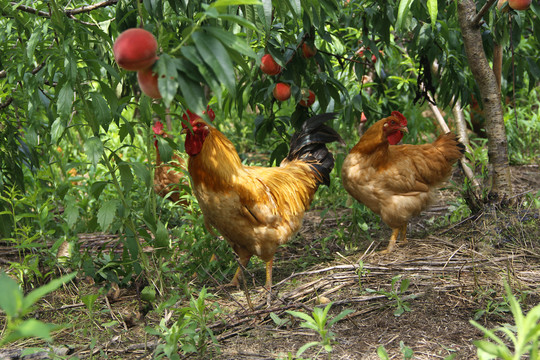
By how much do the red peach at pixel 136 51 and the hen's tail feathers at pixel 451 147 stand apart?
3.65 metres

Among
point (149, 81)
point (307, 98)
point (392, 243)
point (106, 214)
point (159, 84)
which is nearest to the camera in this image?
point (159, 84)

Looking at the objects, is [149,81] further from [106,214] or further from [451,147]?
[451,147]

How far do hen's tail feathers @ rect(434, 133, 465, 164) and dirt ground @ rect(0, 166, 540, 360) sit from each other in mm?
782

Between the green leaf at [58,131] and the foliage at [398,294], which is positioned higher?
the green leaf at [58,131]

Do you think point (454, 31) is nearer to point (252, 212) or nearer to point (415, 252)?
point (415, 252)

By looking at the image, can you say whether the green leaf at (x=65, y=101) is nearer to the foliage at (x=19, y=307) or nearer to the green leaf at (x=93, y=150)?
the green leaf at (x=93, y=150)

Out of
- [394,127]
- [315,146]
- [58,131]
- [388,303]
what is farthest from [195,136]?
[394,127]

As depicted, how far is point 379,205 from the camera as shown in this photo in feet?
14.4

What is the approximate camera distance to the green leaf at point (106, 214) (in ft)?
8.23

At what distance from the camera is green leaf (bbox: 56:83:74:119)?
2441 mm

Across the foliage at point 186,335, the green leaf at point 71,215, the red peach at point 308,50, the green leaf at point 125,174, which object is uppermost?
the red peach at point 308,50

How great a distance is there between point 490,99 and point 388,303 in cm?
181

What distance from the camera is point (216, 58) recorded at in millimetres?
1475

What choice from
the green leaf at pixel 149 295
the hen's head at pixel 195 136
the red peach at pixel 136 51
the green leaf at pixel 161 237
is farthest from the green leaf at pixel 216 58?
the hen's head at pixel 195 136
